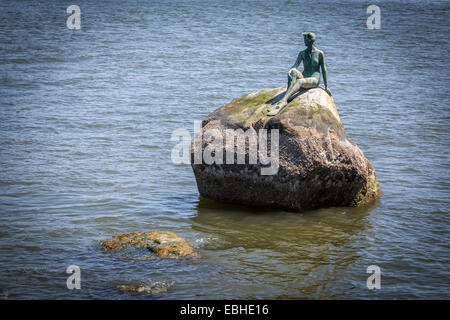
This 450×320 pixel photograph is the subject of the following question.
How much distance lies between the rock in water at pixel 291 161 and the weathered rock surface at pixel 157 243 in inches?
88.6

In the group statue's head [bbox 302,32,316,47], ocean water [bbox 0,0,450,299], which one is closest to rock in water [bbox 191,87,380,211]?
ocean water [bbox 0,0,450,299]

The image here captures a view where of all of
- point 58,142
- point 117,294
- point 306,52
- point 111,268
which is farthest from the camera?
point 58,142

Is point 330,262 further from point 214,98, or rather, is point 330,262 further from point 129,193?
point 214,98

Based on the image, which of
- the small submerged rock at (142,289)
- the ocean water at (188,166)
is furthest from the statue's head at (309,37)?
the small submerged rock at (142,289)

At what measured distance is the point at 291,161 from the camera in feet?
39.9

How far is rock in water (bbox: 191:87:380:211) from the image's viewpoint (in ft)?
40.1

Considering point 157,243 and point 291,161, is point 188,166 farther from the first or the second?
point 157,243

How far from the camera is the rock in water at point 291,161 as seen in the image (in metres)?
12.2

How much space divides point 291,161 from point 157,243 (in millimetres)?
3245

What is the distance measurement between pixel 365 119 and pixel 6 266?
14104 mm

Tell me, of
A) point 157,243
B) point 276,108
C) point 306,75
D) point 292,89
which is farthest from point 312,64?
point 157,243

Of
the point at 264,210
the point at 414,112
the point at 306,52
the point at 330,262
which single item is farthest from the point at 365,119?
the point at 330,262

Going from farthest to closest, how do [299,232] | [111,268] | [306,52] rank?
[306,52] → [299,232] → [111,268]

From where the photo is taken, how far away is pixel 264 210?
12758 mm
